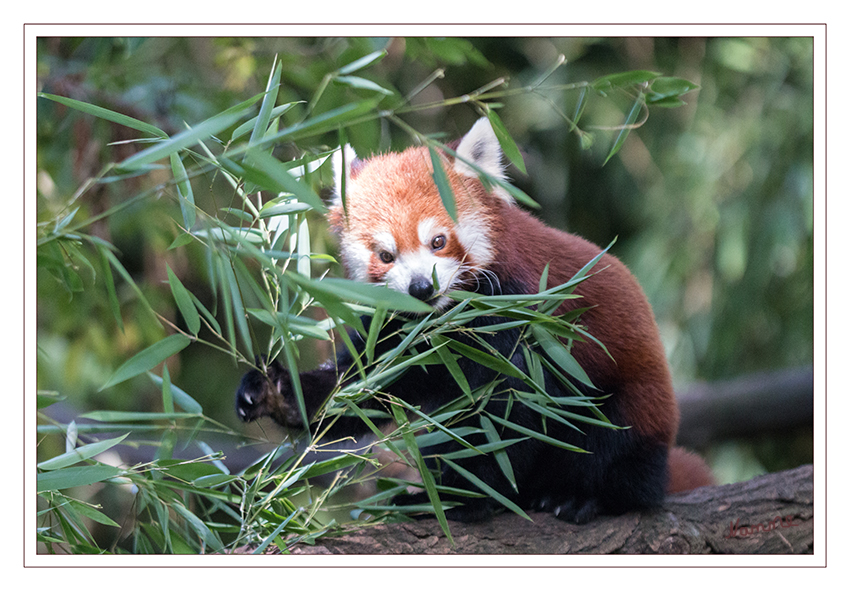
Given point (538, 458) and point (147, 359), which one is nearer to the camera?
point (147, 359)

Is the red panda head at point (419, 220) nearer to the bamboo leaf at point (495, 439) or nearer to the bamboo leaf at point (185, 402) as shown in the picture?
the bamboo leaf at point (495, 439)

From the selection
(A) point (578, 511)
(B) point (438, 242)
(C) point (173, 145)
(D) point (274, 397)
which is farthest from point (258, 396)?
(A) point (578, 511)

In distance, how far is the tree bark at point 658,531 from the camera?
1357 mm

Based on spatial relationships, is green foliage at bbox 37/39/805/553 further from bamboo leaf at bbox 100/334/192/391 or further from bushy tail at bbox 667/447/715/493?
bushy tail at bbox 667/447/715/493

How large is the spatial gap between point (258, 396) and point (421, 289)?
410 millimetres

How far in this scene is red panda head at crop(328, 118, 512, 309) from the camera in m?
1.34

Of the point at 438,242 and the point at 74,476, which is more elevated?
the point at 438,242

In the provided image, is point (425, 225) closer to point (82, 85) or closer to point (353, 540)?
point (353, 540)

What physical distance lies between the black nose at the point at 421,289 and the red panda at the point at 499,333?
0.9 inches

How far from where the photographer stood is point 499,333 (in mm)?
1346

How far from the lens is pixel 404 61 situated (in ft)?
6.95

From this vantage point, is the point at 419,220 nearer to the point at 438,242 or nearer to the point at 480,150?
the point at 438,242

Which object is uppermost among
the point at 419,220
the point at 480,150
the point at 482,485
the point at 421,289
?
the point at 480,150

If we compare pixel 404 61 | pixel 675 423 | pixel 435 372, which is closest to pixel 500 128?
pixel 435 372
